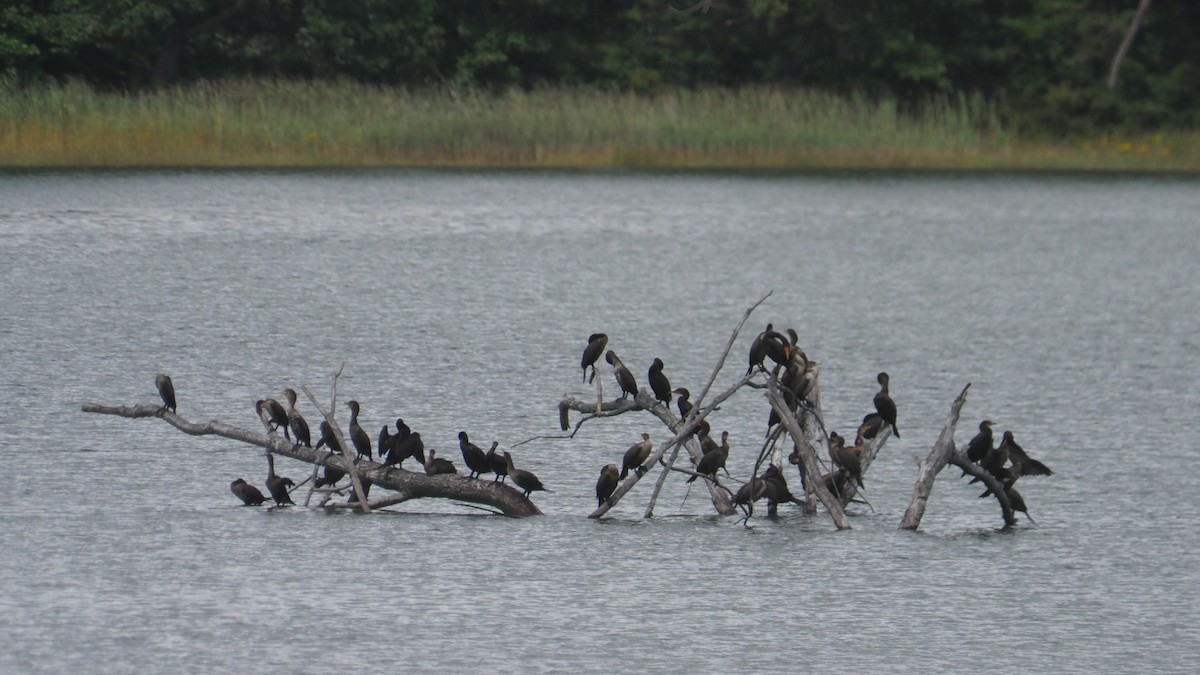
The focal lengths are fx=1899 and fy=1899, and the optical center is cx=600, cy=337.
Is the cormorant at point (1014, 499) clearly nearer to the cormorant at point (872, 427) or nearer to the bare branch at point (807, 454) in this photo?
the cormorant at point (872, 427)

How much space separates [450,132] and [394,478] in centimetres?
2001

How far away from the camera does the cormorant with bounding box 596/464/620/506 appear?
7.43 metres

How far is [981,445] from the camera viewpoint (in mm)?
7539

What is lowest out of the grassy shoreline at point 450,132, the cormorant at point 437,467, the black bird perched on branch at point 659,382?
the grassy shoreline at point 450,132

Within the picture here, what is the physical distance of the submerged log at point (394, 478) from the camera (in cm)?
742

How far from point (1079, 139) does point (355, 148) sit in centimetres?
1411

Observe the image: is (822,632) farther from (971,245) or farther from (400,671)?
(971,245)

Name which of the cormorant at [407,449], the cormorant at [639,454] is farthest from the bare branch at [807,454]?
the cormorant at [407,449]

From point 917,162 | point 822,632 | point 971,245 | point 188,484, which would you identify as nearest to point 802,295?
point 971,245

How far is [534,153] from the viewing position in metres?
27.4

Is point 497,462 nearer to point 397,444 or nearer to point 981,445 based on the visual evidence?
point 397,444

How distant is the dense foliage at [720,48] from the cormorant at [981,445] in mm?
26255

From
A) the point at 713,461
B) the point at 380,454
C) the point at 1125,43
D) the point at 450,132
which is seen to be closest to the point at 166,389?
the point at 380,454

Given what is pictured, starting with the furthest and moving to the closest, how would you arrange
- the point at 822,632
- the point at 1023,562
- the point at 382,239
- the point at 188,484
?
the point at 382,239, the point at 188,484, the point at 1023,562, the point at 822,632
